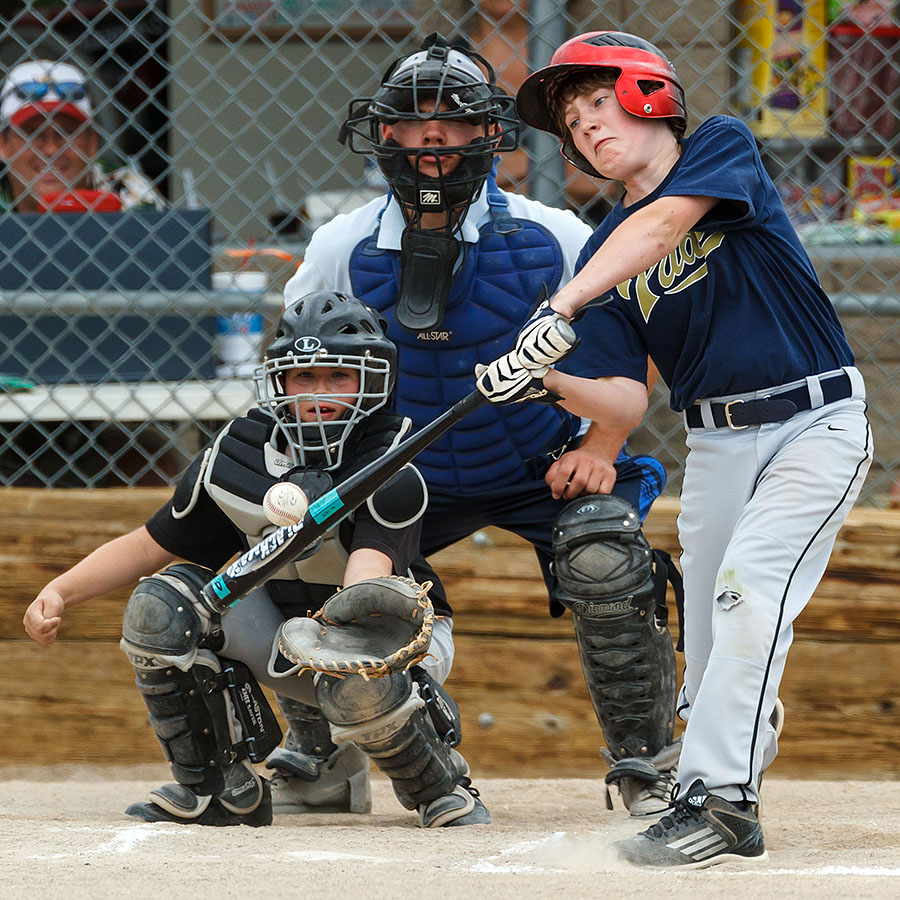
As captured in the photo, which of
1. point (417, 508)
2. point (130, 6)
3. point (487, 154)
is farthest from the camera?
point (130, 6)

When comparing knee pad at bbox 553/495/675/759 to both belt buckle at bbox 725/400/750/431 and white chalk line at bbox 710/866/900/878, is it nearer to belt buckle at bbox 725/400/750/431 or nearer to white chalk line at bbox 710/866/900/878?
belt buckle at bbox 725/400/750/431

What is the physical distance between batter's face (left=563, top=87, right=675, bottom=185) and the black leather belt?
1.71ft

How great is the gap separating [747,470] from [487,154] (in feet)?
3.24

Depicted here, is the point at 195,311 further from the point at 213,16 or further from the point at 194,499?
the point at 213,16

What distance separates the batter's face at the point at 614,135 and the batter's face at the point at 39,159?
6.78 ft

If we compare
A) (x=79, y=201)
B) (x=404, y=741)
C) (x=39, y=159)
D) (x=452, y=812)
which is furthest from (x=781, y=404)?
(x=39, y=159)

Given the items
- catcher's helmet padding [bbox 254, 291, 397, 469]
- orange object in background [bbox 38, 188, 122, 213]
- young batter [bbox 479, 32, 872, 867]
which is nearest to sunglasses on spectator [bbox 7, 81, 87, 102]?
orange object in background [bbox 38, 188, 122, 213]

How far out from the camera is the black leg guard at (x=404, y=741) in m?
2.71

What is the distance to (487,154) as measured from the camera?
10.4 ft

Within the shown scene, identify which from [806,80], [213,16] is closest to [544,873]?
[806,80]

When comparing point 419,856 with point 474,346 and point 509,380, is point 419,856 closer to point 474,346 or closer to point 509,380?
point 509,380

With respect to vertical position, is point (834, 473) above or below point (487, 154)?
below

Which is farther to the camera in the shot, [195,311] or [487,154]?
[195,311]

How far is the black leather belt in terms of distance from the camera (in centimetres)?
266
